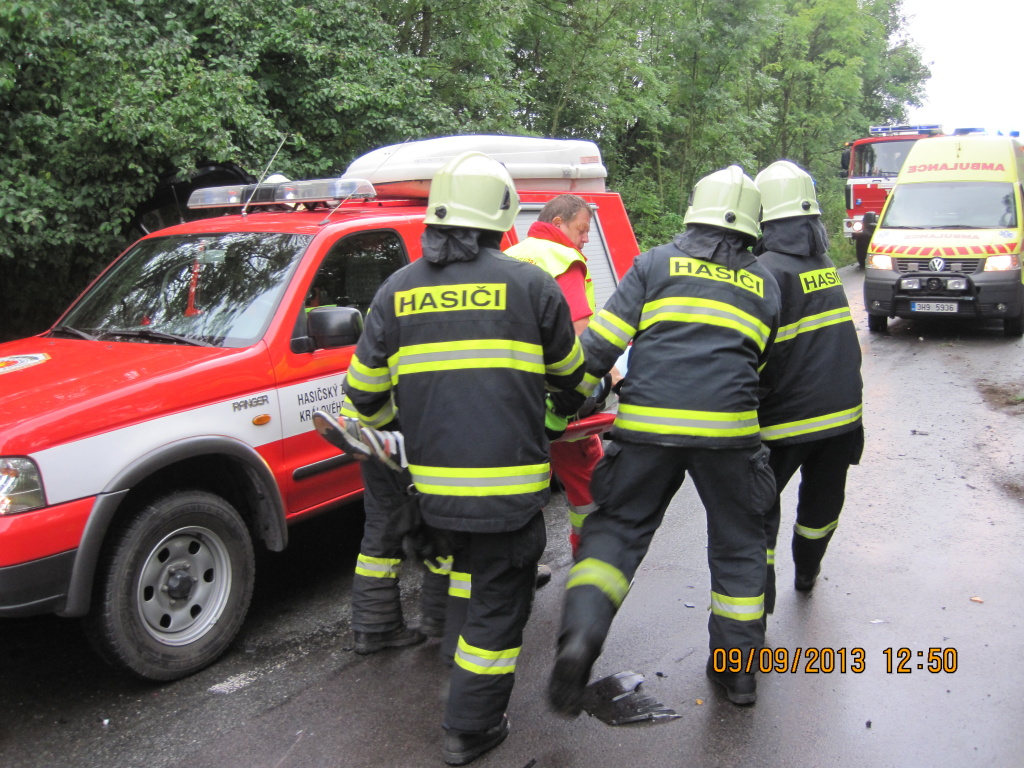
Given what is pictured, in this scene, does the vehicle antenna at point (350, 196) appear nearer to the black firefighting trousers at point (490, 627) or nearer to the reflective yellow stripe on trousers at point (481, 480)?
the reflective yellow stripe on trousers at point (481, 480)

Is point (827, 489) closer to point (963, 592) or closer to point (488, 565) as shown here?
point (963, 592)

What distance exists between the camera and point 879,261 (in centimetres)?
1177

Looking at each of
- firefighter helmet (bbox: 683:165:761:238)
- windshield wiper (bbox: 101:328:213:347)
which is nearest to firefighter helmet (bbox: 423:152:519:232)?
firefighter helmet (bbox: 683:165:761:238)

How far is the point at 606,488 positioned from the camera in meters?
3.49

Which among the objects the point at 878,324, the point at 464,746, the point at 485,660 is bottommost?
the point at 878,324

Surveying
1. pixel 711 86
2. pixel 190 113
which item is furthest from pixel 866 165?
pixel 190 113

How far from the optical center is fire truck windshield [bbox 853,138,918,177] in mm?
20375

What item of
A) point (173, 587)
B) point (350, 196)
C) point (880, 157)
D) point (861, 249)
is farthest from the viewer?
point (880, 157)

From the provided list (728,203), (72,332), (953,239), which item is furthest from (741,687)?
(953,239)

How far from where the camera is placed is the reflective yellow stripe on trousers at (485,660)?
3.16m

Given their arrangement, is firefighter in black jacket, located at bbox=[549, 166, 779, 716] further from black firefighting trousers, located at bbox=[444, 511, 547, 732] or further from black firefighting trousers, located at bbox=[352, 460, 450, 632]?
black firefighting trousers, located at bbox=[352, 460, 450, 632]

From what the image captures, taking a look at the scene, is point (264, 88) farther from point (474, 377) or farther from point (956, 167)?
point (956, 167)

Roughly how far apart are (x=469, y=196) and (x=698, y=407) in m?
1.12

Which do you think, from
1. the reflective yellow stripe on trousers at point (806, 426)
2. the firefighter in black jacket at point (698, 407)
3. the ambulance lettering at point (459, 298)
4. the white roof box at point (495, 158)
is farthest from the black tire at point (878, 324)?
the ambulance lettering at point (459, 298)
